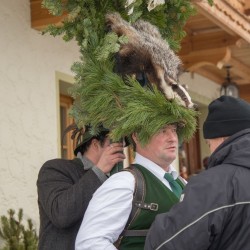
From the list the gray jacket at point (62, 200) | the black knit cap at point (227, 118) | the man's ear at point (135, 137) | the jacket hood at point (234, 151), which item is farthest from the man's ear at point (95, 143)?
the jacket hood at point (234, 151)

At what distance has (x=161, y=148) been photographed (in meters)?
3.33

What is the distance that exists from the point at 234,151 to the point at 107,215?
669mm

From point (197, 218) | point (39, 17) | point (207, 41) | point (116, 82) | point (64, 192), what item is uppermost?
point (207, 41)

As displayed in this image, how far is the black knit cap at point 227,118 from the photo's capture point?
111 inches

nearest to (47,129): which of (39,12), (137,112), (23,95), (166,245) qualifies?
(23,95)

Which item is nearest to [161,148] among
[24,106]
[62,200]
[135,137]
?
[135,137]

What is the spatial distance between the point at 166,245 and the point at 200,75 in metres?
7.93

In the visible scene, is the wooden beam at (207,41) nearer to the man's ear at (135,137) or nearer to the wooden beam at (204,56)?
the wooden beam at (204,56)

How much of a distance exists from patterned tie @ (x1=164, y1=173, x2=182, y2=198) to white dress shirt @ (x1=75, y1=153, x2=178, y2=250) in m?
0.29

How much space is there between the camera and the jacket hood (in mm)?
2627

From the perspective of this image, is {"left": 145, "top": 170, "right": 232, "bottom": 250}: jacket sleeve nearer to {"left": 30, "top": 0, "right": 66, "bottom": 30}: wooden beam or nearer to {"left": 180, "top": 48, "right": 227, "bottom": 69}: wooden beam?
{"left": 30, "top": 0, "right": 66, "bottom": 30}: wooden beam

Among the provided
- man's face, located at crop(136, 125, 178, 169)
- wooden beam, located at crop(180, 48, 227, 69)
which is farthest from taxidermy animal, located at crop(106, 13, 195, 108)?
wooden beam, located at crop(180, 48, 227, 69)

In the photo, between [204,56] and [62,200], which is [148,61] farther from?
[204,56]

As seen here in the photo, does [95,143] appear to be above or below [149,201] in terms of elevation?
above
